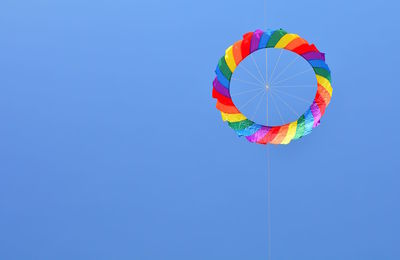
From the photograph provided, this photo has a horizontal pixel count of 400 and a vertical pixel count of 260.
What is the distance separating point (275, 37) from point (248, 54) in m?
0.20

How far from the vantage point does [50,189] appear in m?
4.32

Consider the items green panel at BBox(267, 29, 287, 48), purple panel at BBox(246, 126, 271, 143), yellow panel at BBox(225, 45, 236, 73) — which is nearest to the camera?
green panel at BBox(267, 29, 287, 48)

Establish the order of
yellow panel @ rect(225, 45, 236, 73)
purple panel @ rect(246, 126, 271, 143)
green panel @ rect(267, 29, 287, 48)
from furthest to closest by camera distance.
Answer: purple panel @ rect(246, 126, 271, 143) → yellow panel @ rect(225, 45, 236, 73) → green panel @ rect(267, 29, 287, 48)

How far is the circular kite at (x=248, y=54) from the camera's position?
325 cm

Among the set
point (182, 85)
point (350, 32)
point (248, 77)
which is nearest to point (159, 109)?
point (182, 85)

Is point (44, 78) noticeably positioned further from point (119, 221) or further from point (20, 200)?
point (119, 221)

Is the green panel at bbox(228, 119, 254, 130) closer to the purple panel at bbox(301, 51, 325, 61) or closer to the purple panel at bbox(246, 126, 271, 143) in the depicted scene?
the purple panel at bbox(246, 126, 271, 143)

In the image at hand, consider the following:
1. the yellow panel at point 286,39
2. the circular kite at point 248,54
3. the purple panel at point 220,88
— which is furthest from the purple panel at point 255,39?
the purple panel at point 220,88

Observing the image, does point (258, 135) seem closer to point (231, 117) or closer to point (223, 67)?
point (231, 117)

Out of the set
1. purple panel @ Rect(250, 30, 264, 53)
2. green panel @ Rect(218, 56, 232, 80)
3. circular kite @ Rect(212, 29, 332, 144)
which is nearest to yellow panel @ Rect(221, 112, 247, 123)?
circular kite @ Rect(212, 29, 332, 144)

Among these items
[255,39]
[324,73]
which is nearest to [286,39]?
[255,39]

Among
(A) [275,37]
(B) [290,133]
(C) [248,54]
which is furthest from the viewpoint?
(B) [290,133]

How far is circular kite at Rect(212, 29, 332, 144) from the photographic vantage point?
10.7 ft

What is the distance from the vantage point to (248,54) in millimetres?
3344
